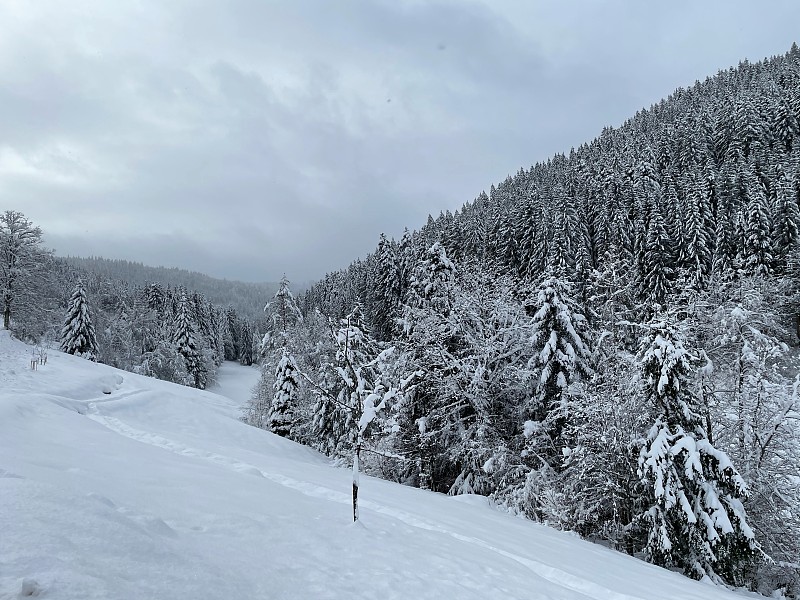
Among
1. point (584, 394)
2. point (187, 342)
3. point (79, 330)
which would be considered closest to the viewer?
point (584, 394)

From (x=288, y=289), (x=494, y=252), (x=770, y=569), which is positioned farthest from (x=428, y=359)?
(x=494, y=252)

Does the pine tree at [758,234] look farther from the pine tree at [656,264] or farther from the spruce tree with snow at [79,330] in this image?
the spruce tree with snow at [79,330]

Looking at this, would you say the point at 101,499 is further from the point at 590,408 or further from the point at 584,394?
the point at 584,394

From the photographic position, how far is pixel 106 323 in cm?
6650

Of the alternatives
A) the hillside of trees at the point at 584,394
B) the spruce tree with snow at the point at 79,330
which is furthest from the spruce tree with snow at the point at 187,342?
the hillside of trees at the point at 584,394

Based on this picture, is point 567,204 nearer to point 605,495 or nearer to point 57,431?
point 605,495

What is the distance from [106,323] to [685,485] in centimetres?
7397

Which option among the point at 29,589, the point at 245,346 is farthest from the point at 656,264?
the point at 245,346

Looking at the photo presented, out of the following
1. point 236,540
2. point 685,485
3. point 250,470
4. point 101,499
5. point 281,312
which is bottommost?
point 250,470

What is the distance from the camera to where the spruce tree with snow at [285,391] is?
33.3 m

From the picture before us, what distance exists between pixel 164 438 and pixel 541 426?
14.8m

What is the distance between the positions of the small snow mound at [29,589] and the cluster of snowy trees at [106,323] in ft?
146

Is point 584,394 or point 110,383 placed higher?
point 584,394

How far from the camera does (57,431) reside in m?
12.5
